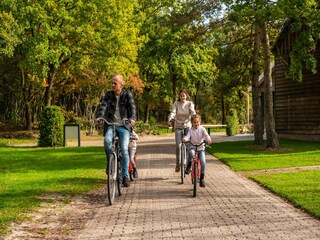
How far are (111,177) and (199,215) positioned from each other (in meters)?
1.98

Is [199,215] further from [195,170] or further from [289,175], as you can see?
[289,175]

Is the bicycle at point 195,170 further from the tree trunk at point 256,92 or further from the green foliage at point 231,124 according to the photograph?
the green foliage at point 231,124

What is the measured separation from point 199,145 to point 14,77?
3814cm

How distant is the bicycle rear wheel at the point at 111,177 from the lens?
862 centimetres

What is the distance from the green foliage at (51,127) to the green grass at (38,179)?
6918mm

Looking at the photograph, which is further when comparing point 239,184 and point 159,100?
point 159,100

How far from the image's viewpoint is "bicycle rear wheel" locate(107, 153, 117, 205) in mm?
8625

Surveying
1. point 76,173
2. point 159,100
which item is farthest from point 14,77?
point 76,173

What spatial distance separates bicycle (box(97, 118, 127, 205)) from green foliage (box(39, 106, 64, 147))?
17.4m

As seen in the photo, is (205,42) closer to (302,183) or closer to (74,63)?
(74,63)

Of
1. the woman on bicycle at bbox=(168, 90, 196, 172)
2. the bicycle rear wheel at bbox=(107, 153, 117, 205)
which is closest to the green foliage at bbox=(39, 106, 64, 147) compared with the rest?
the woman on bicycle at bbox=(168, 90, 196, 172)

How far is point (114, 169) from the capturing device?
9.16 metres

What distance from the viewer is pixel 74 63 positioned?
3369 centimetres

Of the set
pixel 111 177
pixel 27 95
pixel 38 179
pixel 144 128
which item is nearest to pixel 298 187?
pixel 111 177
